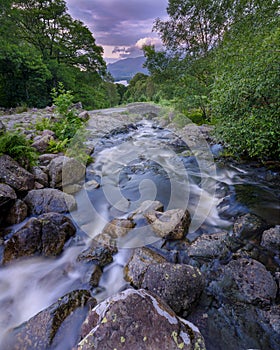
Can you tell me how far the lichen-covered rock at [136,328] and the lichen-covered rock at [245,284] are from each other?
99cm

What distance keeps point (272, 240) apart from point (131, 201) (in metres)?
2.87

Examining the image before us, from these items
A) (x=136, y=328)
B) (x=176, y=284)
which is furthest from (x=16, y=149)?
(x=136, y=328)

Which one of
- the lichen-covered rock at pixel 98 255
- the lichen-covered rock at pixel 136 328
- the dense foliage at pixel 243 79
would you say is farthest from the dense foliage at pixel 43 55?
the lichen-covered rock at pixel 136 328

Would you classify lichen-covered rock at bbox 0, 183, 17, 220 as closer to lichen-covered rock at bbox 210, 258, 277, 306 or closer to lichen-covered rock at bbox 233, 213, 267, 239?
lichen-covered rock at bbox 210, 258, 277, 306

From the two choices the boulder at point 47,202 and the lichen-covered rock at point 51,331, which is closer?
the lichen-covered rock at point 51,331

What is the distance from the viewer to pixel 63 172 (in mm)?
4910

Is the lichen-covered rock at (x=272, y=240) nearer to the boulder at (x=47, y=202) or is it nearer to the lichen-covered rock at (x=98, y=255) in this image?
the lichen-covered rock at (x=98, y=255)

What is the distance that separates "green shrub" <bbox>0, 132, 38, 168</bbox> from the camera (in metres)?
4.44

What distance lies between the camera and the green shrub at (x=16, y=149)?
14.6 ft

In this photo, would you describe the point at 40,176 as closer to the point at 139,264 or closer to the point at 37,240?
the point at 37,240

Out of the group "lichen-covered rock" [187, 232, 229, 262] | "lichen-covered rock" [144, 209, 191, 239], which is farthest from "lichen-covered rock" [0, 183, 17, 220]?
"lichen-covered rock" [187, 232, 229, 262]

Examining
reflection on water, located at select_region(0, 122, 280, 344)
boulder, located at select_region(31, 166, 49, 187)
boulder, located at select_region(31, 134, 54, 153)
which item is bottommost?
reflection on water, located at select_region(0, 122, 280, 344)

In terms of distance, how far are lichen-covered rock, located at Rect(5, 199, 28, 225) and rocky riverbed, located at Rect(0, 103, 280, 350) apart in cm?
2

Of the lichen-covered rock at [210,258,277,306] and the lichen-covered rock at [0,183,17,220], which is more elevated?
the lichen-covered rock at [0,183,17,220]
